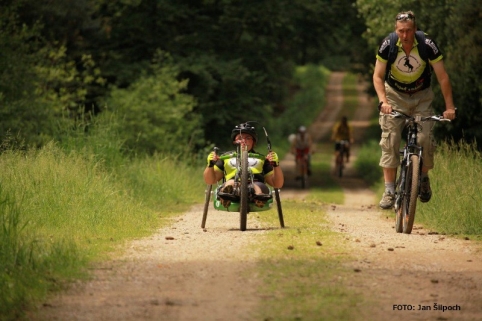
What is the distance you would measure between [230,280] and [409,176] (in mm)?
4235

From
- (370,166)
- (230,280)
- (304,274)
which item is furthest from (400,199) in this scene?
(370,166)

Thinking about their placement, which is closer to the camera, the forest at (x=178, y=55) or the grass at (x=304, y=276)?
the grass at (x=304, y=276)

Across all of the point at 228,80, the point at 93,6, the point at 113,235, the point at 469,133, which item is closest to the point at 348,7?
the point at 228,80

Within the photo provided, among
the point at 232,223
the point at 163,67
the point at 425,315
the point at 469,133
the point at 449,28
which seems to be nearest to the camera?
the point at 425,315

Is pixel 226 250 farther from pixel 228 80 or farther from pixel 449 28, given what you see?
pixel 228 80

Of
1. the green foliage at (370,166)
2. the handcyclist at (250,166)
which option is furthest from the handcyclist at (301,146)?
the handcyclist at (250,166)

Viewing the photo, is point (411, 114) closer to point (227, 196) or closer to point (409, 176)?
point (409, 176)

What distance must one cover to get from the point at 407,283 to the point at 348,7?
88.1ft

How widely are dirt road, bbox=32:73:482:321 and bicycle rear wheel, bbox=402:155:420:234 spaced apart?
207 mm

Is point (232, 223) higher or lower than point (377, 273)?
lower

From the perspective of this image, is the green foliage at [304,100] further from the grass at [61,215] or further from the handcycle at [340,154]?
the grass at [61,215]

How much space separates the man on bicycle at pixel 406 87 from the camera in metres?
11.8

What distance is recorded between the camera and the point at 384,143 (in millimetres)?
12219

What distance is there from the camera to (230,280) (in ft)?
26.9
